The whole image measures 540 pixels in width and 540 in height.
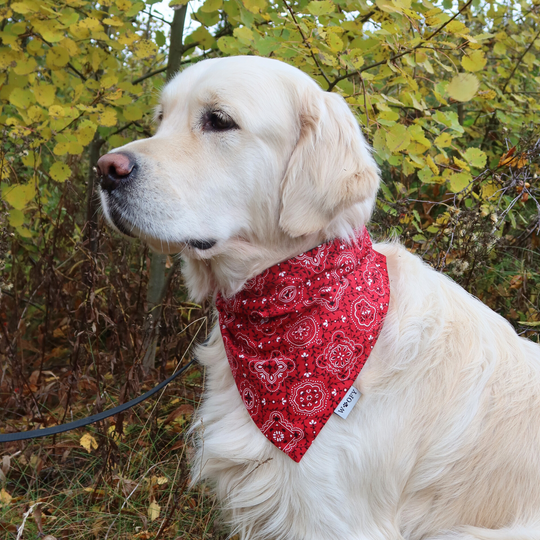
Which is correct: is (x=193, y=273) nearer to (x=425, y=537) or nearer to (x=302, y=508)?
(x=302, y=508)

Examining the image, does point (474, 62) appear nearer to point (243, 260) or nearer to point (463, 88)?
point (463, 88)

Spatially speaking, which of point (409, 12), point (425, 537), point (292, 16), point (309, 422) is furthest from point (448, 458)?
point (292, 16)

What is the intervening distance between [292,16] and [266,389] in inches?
60.5

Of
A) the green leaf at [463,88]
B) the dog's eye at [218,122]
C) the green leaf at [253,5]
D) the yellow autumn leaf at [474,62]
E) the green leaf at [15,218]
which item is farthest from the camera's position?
the green leaf at [15,218]

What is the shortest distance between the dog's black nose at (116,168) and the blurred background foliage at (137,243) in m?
0.71

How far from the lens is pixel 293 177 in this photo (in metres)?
1.93

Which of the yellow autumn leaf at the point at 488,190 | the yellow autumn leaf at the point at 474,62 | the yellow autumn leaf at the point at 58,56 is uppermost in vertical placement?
the yellow autumn leaf at the point at 474,62

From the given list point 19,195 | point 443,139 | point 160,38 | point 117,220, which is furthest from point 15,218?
point 443,139

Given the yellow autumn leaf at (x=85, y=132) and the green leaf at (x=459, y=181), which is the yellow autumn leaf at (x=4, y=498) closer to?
the yellow autumn leaf at (x=85, y=132)

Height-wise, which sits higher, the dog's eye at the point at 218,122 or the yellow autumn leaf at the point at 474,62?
the yellow autumn leaf at the point at 474,62

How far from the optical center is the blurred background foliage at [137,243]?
7.63ft

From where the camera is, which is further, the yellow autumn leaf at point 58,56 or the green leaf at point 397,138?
the yellow autumn leaf at point 58,56

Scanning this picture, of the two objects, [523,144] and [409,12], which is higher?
[409,12]

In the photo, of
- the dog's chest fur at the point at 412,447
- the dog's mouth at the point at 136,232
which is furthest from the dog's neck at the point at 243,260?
the dog's chest fur at the point at 412,447
